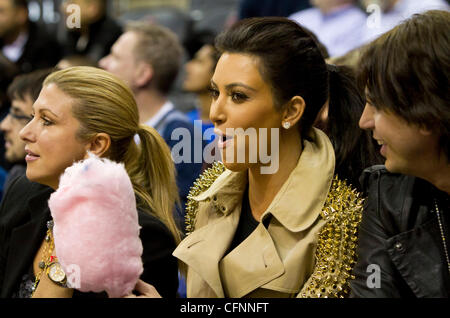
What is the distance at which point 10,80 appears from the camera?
429 cm

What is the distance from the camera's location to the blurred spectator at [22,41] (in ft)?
17.6

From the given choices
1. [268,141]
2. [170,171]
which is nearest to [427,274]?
[268,141]

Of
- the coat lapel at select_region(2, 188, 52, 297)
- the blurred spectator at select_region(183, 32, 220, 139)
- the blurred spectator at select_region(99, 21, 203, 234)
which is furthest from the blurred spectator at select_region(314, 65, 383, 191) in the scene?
the blurred spectator at select_region(183, 32, 220, 139)

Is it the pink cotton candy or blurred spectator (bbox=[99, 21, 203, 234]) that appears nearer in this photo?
the pink cotton candy

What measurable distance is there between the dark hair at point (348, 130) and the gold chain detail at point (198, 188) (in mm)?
414

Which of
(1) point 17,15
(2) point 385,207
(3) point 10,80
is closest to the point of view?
(2) point 385,207

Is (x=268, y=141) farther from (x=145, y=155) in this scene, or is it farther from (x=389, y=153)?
(x=145, y=155)

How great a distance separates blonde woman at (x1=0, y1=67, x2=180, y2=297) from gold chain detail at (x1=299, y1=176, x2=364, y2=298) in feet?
1.85

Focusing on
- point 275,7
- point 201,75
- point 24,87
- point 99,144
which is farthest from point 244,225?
point 275,7

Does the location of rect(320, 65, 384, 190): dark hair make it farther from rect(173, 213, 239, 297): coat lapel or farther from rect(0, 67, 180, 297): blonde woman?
rect(0, 67, 180, 297): blonde woman

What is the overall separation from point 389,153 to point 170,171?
97 cm

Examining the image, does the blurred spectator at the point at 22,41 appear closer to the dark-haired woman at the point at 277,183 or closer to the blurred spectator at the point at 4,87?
the blurred spectator at the point at 4,87

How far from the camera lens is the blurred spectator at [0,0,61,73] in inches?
211

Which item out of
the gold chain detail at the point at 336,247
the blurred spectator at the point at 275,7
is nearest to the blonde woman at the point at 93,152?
the gold chain detail at the point at 336,247
